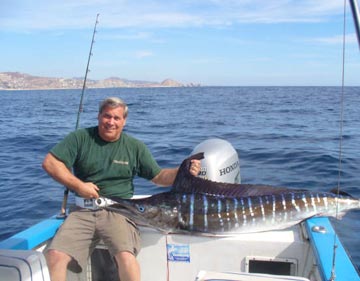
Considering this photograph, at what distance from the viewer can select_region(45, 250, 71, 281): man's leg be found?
3.09 m

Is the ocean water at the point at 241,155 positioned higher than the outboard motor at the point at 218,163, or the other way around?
the outboard motor at the point at 218,163

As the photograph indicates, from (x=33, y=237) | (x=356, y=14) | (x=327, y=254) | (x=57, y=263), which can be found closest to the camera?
(x=356, y=14)

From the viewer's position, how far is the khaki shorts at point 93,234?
3.28 metres

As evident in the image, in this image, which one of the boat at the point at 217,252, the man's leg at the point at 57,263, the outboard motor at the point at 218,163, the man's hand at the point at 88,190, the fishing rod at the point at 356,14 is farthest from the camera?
the outboard motor at the point at 218,163

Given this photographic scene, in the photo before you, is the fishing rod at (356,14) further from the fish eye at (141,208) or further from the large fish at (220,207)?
the fish eye at (141,208)

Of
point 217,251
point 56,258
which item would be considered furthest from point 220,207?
point 56,258

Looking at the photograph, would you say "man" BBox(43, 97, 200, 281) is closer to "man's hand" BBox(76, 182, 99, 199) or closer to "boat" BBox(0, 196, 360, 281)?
"man's hand" BBox(76, 182, 99, 199)

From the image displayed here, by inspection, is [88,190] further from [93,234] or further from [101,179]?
[93,234]

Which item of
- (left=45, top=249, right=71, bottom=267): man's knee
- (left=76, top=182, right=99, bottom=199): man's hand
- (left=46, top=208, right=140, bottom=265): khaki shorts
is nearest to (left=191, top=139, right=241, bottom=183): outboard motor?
(left=46, top=208, right=140, bottom=265): khaki shorts

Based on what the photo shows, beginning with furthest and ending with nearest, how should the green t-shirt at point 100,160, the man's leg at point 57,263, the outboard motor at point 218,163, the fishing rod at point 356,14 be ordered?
the outboard motor at point 218,163, the green t-shirt at point 100,160, the man's leg at point 57,263, the fishing rod at point 356,14

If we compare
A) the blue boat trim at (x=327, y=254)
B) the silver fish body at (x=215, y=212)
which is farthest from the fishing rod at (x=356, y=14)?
the silver fish body at (x=215, y=212)

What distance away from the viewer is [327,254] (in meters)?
2.87

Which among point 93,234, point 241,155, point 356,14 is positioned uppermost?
point 356,14

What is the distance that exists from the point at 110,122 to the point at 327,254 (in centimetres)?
190
